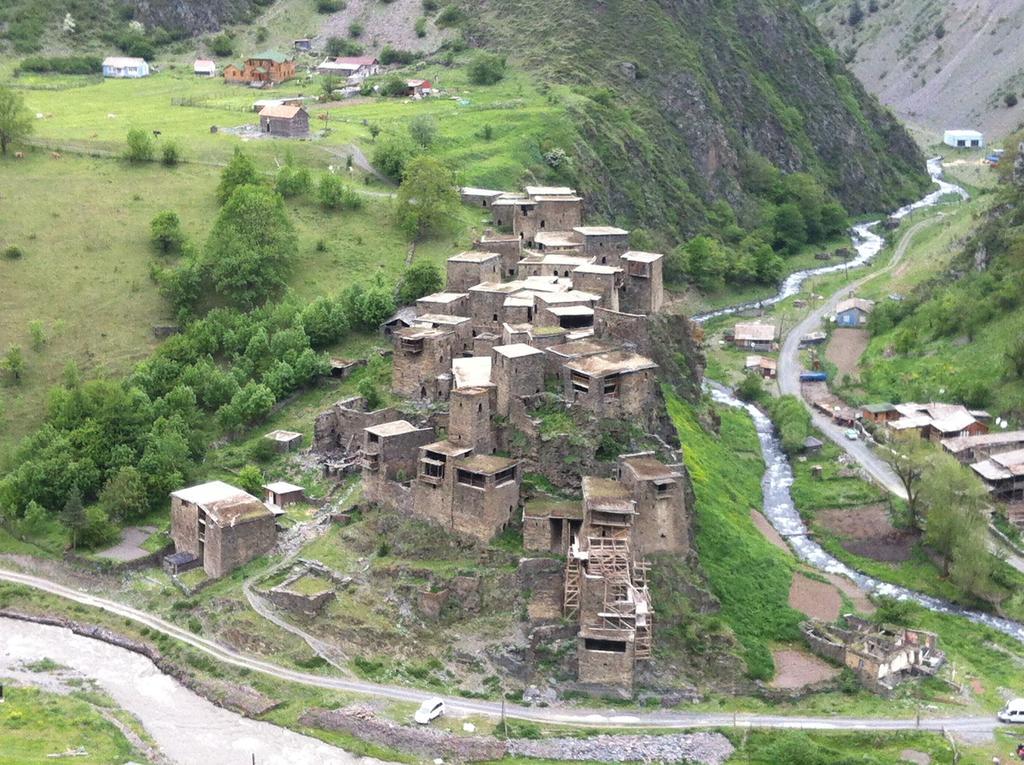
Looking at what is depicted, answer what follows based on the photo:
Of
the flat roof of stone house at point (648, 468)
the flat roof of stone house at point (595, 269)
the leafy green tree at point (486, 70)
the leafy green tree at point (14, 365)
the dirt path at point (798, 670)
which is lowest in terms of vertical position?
the dirt path at point (798, 670)

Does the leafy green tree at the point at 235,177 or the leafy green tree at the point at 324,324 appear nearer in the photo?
the leafy green tree at the point at 324,324

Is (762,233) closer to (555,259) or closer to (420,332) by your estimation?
(555,259)

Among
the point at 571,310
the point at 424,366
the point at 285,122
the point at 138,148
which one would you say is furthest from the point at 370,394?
the point at 285,122

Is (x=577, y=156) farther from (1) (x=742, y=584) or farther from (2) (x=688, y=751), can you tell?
(2) (x=688, y=751)

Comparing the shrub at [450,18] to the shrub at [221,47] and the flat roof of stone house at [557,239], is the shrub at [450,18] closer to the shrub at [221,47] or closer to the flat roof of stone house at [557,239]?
the shrub at [221,47]

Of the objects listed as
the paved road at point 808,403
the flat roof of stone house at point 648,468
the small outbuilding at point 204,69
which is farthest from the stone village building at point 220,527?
the small outbuilding at point 204,69

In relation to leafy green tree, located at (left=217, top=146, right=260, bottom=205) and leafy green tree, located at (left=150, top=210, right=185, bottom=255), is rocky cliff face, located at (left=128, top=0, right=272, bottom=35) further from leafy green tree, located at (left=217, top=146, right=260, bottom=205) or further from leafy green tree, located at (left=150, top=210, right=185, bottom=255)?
leafy green tree, located at (left=150, top=210, right=185, bottom=255)

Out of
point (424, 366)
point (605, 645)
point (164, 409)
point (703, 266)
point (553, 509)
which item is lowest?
point (605, 645)
